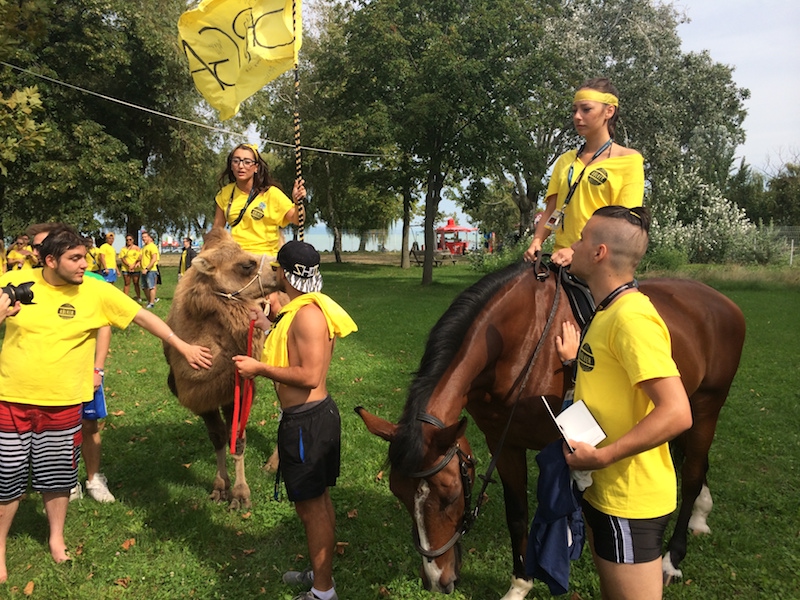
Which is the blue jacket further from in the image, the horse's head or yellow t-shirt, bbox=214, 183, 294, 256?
yellow t-shirt, bbox=214, 183, 294, 256

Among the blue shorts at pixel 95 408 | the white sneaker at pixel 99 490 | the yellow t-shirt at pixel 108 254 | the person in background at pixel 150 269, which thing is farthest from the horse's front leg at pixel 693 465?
the yellow t-shirt at pixel 108 254

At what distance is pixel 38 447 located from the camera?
12.2 feet

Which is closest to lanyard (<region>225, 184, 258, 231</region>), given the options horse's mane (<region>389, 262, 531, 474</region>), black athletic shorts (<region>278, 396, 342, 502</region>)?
black athletic shorts (<region>278, 396, 342, 502</region>)

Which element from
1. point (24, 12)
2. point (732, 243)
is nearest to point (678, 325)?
point (24, 12)

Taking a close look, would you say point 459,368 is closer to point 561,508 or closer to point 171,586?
point 561,508

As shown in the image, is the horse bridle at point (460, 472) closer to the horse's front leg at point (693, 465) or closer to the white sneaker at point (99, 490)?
the horse's front leg at point (693, 465)

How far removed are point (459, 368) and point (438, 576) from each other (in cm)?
102

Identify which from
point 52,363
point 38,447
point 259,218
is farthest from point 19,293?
point 259,218

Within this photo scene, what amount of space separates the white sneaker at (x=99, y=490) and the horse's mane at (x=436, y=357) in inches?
133

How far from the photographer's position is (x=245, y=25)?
5031 millimetres

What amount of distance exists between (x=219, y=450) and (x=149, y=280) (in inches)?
485

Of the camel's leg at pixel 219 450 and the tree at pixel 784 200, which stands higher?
the tree at pixel 784 200

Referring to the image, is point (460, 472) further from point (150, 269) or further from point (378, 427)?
point (150, 269)

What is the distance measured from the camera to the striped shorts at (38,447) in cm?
362
